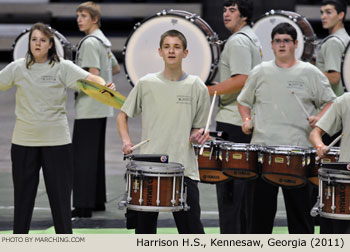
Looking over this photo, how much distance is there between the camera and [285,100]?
245 inches

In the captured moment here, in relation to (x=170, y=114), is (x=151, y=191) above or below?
below

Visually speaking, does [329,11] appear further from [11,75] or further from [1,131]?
[1,131]

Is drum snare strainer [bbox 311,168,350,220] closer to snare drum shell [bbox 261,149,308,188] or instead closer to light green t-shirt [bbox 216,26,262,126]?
snare drum shell [bbox 261,149,308,188]

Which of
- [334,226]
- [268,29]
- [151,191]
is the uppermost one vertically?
[268,29]

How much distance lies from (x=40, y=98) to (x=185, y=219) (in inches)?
63.4

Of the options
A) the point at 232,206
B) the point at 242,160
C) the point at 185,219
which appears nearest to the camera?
the point at 185,219

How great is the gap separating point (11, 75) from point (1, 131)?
7.76 meters

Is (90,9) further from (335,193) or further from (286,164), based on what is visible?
(335,193)

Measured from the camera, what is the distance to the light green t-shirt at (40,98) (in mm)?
6328

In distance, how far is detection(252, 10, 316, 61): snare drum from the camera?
8.36 meters


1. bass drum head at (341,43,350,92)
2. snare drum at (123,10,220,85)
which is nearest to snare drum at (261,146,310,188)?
snare drum at (123,10,220,85)

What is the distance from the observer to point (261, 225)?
247 inches

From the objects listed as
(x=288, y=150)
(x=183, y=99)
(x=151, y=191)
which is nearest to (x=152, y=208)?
(x=151, y=191)
